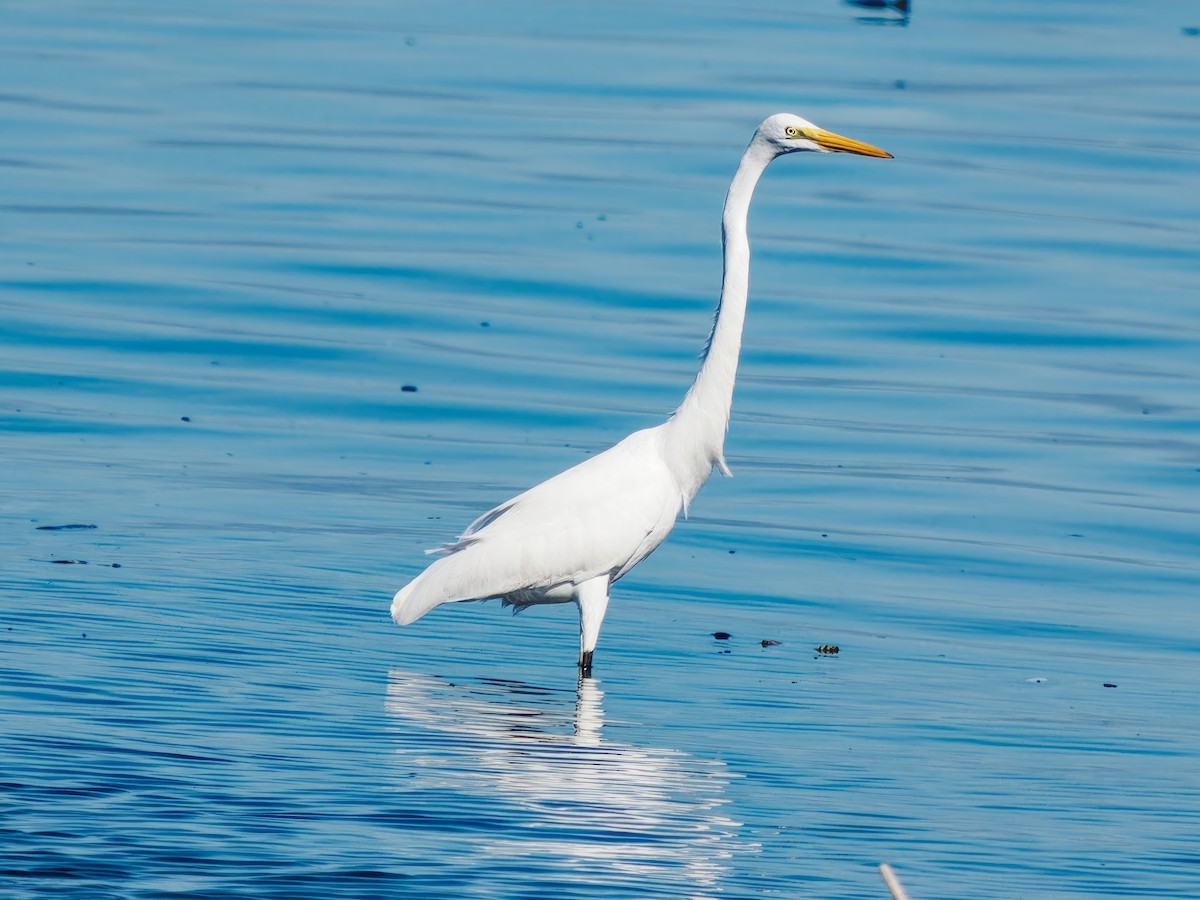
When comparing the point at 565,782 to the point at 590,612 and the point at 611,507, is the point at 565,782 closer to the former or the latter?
the point at 590,612

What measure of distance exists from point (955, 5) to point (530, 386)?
53.5 feet

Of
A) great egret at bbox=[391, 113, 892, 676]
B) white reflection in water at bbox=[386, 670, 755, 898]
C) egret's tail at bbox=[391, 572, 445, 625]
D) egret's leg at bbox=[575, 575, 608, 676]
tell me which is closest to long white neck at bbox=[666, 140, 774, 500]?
great egret at bbox=[391, 113, 892, 676]

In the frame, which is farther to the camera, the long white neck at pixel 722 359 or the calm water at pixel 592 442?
the long white neck at pixel 722 359

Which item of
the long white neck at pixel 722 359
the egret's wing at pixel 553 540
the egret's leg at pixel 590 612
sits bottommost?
the egret's leg at pixel 590 612

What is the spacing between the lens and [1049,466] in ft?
46.2

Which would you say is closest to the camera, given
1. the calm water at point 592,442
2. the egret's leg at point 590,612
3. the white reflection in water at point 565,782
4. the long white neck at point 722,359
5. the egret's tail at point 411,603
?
the white reflection in water at point 565,782

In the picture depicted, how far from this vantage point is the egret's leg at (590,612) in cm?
973

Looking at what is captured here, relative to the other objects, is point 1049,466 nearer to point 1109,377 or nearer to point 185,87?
point 1109,377

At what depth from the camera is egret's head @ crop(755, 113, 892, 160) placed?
34.0ft

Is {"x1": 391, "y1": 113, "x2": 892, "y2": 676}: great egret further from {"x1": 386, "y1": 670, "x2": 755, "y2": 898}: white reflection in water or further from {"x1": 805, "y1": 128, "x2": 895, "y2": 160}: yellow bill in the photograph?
{"x1": 386, "y1": 670, "x2": 755, "y2": 898}: white reflection in water

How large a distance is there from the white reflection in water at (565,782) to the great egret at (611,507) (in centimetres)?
69

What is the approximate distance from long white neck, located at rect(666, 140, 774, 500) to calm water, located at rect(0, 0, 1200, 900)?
2.90ft

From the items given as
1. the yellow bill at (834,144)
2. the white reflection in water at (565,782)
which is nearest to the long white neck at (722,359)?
the yellow bill at (834,144)

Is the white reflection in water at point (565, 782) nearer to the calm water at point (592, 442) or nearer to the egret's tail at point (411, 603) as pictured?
the calm water at point (592, 442)
